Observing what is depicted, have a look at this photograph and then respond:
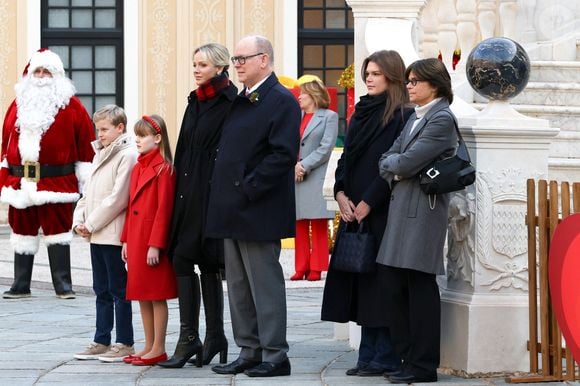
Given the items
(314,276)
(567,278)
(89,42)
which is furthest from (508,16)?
(89,42)

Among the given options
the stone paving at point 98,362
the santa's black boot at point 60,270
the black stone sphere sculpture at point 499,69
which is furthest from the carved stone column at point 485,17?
the black stone sphere sculpture at point 499,69

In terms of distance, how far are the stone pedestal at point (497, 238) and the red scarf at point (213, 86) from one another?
1.18m

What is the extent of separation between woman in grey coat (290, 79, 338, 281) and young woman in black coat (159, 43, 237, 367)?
422cm

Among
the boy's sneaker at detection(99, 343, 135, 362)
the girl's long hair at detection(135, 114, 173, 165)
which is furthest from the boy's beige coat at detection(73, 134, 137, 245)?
the boy's sneaker at detection(99, 343, 135, 362)

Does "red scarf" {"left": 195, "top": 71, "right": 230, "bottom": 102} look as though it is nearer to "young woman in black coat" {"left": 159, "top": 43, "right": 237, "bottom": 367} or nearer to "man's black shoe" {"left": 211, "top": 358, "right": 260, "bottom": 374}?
"young woman in black coat" {"left": 159, "top": 43, "right": 237, "bottom": 367}

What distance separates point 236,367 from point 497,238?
4.53ft

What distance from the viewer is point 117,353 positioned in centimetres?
810

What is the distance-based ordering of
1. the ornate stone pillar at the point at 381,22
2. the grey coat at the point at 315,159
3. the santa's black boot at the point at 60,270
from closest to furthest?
the ornate stone pillar at the point at 381,22 → the santa's black boot at the point at 60,270 → the grey coat at the point at 315,159

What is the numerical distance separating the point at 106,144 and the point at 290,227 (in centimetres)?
128

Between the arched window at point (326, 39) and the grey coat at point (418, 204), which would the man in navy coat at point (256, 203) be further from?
the arched window at point (326, 39)

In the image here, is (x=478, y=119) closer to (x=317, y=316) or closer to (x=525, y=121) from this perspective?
(x=525, y=121)

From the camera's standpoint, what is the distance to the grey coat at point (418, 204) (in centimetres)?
710

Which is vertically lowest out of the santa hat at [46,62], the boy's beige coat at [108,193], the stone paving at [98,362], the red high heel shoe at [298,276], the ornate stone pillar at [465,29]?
the stone paving at [98,362]

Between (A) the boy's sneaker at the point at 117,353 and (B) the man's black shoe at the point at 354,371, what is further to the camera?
(A) the boy's sneaker at the point at 117,353
